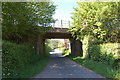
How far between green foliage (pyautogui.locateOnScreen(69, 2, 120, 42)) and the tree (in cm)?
338

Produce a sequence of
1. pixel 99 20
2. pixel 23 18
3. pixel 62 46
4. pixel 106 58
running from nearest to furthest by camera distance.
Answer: pixel 23 18 < pixel 106 58 < pixel 99 20 < pixel 62 46

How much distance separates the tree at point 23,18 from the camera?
997cm

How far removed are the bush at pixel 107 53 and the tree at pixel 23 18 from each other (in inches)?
251

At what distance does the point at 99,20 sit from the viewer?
1427 cm

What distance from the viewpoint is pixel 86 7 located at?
49.0ft

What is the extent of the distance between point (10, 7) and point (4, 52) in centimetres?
439

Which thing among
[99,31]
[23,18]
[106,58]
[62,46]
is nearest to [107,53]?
[106,58]

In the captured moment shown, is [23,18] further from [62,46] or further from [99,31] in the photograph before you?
[62,46]

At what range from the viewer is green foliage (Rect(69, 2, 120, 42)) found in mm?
13094

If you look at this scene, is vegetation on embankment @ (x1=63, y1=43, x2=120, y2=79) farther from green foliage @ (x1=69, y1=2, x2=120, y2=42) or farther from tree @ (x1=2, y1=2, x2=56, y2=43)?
tree @ (x1=2, y1=2, x2=56, y2=43)

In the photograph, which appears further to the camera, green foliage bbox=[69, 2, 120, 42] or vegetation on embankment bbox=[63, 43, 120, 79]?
green foliage bbox=[69, 2, 120, 42]

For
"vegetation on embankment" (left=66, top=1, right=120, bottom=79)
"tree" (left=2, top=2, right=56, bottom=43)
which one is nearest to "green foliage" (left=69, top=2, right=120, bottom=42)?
"vegetation on embankment" (left=66, top=1, right=120, bottom=79)

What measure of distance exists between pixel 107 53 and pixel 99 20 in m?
4.03

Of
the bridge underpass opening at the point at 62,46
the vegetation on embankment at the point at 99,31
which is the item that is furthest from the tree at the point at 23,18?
the bridge underpass opening at the point at 62,46
